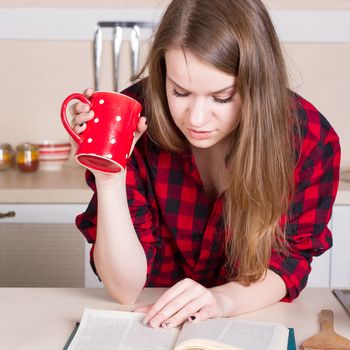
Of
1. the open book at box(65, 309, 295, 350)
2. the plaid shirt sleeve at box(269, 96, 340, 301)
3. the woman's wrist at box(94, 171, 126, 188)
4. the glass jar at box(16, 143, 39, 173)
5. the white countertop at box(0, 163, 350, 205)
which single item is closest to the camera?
the open book at box(65, 309, 295, 350)

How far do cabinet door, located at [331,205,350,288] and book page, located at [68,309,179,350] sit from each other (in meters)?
1.37

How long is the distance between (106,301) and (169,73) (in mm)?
432

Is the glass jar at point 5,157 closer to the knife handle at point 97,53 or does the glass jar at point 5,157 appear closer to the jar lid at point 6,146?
the jar lid at point 6,146

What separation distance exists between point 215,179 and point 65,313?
0.45 metres

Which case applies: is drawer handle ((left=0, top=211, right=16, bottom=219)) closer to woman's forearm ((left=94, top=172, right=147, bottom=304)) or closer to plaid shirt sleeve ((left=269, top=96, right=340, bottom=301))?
woman's forearm ((left=94, top=172, right=147, bottom=304))

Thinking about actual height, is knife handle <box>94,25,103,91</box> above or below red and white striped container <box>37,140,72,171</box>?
above

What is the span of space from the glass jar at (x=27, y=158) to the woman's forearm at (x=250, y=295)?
59.4 inches

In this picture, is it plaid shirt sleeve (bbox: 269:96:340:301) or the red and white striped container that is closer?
plaid shirt sleeve (bbox: 269:96:340:301)

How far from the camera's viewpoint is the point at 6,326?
132 cm

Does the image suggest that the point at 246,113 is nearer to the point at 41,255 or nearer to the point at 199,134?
the point at 199,134

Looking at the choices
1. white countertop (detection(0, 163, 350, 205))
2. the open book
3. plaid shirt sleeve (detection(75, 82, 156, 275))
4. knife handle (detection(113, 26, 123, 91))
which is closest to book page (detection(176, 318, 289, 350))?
the open book

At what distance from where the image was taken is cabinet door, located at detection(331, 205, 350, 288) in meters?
2.57

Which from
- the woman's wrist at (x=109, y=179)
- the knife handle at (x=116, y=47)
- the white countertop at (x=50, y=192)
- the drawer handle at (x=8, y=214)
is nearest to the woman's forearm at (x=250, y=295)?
the woman's wrist at (x=109, y=179)

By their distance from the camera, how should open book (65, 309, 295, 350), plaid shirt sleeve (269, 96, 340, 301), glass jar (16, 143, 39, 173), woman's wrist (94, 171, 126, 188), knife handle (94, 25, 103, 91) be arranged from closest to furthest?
1. open book (65, 309, 295, 350)
2. woman's wrist (94, 171, 126, 188)
3. plaid shirt sleeve (269, 96, 340, 301)
4. glass jar (16, 143, 39, 173)
5. knife handle (94, 25, 103, 91)
